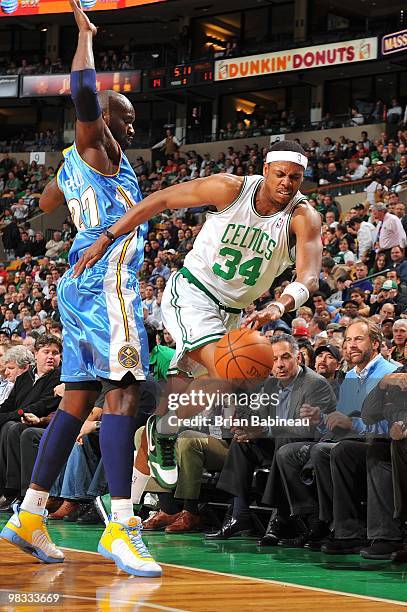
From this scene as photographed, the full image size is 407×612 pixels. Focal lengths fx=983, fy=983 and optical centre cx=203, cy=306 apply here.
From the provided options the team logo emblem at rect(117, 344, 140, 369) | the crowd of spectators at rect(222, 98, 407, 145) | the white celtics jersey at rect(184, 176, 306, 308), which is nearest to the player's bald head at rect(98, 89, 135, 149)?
the white celtics jersey at rect(184, 176, 306, 308)

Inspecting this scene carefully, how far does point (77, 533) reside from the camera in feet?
21.7

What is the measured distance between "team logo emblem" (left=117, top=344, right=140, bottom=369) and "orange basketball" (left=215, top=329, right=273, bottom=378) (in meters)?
0.43

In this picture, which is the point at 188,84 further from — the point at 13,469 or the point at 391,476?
the point at 391,476

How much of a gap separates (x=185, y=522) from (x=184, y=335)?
2.40 meters

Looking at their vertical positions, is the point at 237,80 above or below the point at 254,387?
above

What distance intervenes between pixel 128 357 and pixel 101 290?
0.37 metres

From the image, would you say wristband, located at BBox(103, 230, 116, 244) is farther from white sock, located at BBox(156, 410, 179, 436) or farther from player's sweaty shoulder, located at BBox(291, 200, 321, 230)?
white sock, located at BBox(156, 410, 179, 436)

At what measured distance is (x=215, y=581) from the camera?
13.8 feet

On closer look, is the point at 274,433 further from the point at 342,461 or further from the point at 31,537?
the point at 31,537

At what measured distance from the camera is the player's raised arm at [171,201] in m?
4.59

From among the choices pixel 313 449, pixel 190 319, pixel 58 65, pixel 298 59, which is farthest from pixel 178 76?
pixel 190 319

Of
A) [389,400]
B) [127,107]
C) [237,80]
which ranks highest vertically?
[237,80]

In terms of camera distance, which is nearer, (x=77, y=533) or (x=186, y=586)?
(x=186, y=586)

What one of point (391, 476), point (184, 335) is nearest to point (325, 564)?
point (391, 476)
